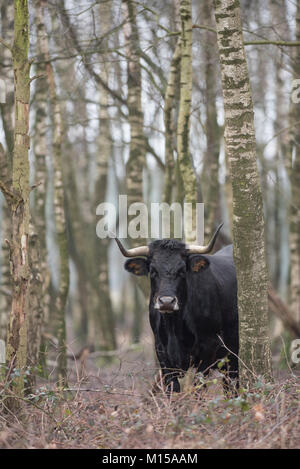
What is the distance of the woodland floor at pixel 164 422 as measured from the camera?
5.39 metres

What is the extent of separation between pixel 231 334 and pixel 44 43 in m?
6.60

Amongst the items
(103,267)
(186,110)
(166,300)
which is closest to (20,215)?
(166,300)

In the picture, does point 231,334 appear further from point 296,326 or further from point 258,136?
point 258,136

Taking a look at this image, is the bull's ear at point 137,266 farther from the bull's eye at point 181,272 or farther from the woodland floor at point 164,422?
the woodland floor at point 164,422

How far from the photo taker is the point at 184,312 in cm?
828

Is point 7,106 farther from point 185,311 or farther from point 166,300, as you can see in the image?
point 166,300

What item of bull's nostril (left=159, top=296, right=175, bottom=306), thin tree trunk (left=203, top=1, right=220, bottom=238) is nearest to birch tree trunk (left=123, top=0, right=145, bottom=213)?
thin tree trunk (left=203, top=1, right=220, bottom=238)

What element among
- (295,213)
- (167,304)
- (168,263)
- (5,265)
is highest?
(295,213)

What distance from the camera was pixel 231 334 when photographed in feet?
29.0

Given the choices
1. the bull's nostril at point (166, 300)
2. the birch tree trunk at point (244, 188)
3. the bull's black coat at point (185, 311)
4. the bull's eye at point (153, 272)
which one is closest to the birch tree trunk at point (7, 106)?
the bull's black coat at point (185, 311)

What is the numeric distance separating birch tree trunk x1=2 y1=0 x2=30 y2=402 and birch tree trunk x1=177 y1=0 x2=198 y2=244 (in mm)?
3166

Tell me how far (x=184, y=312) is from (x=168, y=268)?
2.13 ft

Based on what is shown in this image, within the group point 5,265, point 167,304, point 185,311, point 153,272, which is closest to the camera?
point 167,304
